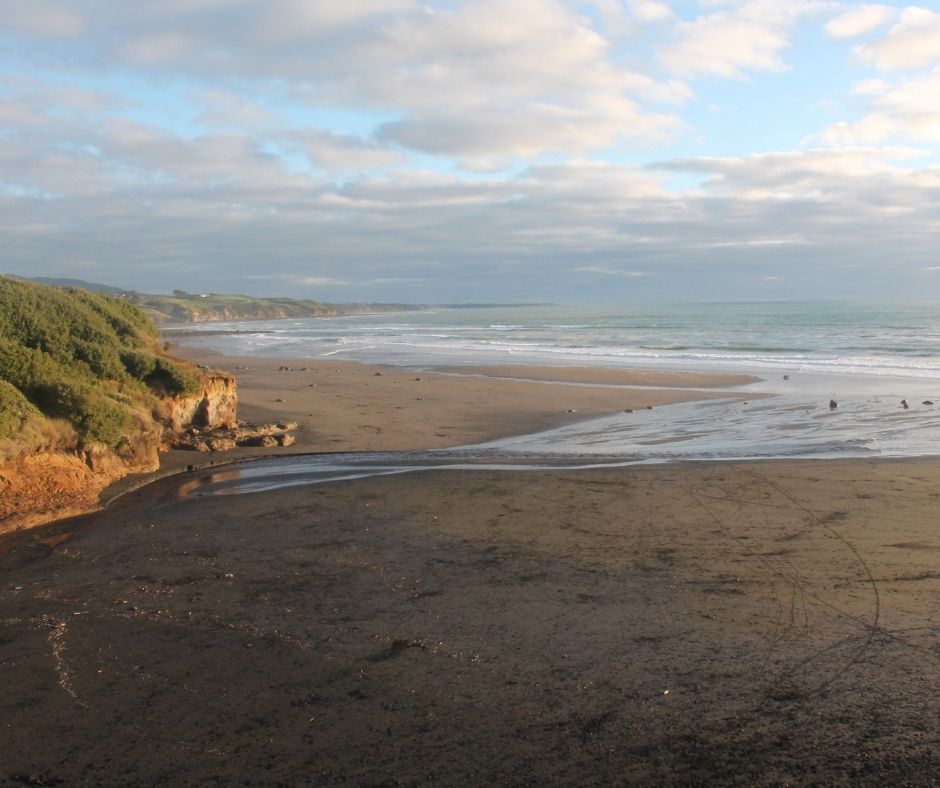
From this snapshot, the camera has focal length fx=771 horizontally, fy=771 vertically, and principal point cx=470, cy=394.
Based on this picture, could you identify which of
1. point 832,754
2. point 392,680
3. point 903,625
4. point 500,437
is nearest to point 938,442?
point 500,437

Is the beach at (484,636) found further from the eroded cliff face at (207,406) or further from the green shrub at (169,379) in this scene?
the green shrub at (169,379)

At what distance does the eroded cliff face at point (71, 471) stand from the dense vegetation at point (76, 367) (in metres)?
0.27

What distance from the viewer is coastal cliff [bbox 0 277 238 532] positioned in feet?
35.1

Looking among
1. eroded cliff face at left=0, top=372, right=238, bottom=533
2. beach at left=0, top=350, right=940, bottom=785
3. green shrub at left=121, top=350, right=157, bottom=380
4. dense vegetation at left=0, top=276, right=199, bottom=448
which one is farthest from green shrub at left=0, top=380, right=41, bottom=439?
green shrub at left=121, top=350, right=157, bottom=380

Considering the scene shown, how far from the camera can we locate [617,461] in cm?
1402

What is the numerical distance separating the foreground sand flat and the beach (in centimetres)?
2

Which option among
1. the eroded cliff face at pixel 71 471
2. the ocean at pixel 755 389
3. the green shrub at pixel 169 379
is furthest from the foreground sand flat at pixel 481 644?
the green shrub at pixel 169 379

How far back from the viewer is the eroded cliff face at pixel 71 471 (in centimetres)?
1026

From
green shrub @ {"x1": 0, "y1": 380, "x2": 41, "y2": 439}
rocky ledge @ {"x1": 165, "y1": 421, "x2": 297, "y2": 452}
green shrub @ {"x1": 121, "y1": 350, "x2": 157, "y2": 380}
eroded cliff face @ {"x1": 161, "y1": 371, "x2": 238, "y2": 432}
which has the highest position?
green shrub @ {"x1": 121, "y1": 350, "x2": 157, "y2": 380}

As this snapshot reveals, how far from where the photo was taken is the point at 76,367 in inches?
565

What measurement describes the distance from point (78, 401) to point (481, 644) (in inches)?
345

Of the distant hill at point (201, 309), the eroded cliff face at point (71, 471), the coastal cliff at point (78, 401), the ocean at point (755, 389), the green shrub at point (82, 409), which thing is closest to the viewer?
the eroded cliff face at point (71, 471)

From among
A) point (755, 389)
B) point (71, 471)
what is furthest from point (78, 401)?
point (755, 389)

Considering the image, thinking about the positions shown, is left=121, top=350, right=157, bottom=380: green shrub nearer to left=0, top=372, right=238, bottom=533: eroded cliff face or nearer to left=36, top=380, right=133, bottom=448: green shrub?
left=0, top=372, right=238, bottom=533: eroded cliff face
